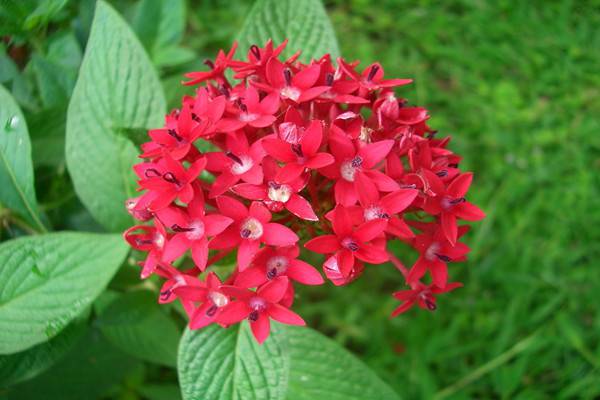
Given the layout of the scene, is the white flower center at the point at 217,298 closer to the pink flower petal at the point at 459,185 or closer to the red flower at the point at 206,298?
the red flower at the point at 206,298

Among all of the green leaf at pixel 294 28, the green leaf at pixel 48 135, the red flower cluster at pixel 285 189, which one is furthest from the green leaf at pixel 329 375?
the green leaf at pixel 48 135

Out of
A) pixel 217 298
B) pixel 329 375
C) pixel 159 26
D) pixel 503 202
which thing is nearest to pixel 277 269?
pixel 217 298

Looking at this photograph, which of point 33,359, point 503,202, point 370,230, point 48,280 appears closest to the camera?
point 370,230

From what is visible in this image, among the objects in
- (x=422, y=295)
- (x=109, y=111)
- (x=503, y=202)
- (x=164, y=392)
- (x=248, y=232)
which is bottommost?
(x=164, y=392)

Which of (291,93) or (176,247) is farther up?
(291,93)

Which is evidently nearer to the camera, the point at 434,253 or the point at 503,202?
the point at 434,253

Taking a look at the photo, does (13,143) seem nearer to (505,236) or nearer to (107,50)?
(107,50)

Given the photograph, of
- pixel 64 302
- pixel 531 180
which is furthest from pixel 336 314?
pixel 64 302

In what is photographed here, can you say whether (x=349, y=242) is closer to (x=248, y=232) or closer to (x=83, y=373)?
(x=248, y=232)
